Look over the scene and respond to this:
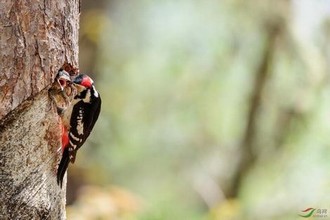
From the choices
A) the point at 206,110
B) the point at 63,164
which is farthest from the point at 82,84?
the point at 206,110

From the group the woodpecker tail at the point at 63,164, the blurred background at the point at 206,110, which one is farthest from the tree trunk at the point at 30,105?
the blurred background at the point at 206,110

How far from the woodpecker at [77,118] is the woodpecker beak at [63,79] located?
0.10 ft

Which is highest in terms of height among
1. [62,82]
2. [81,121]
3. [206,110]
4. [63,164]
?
[206,110]

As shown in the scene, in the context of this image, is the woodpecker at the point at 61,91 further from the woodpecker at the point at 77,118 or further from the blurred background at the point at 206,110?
the blurred background at the point at 206,110

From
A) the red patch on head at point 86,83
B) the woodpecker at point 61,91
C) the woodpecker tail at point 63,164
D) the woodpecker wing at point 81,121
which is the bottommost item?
the woodpecker tail at point 63,164

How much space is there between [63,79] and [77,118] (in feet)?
0.51

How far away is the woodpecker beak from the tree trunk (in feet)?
0.08

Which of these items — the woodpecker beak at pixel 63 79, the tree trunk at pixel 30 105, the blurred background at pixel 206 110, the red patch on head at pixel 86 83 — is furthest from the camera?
the blurred background at pixel 206 110

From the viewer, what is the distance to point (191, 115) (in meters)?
6.16

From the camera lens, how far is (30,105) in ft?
5.81

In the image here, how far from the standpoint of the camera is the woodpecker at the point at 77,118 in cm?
186

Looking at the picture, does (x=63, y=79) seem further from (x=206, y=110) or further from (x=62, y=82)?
(x=206, y=110)

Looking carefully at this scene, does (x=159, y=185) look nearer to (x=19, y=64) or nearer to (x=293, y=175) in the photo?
(x=293, y=175)

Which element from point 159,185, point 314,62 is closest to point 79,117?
point 314,62
